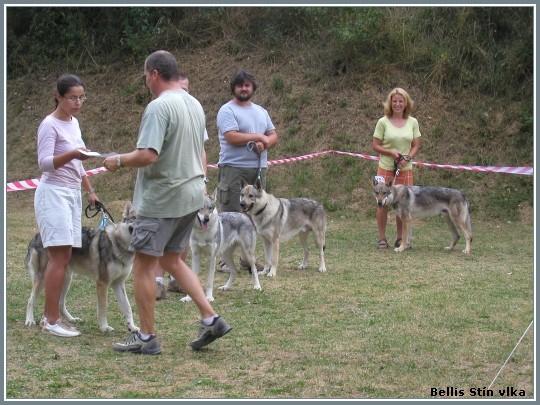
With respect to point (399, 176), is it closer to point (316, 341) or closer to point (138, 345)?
point (316, 341)

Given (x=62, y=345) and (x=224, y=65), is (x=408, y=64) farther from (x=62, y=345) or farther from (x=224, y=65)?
(x=62, y=345)

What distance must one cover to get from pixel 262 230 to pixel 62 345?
11.5ft

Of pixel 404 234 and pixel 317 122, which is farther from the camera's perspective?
pixel 317 122

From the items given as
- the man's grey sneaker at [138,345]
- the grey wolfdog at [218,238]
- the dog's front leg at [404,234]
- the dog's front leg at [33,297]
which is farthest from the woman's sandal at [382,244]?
the man's grey sneaker at [138,345]

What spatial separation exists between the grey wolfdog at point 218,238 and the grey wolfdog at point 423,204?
3274 mm

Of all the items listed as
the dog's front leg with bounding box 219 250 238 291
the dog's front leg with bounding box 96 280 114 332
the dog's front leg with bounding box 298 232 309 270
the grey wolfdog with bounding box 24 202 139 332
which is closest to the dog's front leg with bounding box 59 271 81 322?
the grey wolfdog with bounding box 24 202 139 332

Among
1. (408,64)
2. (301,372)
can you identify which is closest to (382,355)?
(301,372)

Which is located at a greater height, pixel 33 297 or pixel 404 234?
pixel 404 234

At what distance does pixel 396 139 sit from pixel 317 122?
236 inches

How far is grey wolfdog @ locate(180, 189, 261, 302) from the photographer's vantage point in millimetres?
7727

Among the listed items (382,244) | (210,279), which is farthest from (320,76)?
(210,279)

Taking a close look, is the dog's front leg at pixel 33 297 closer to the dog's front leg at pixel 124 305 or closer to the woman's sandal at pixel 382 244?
the dog's front leg at pixel 124 305

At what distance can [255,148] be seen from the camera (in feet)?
28.0

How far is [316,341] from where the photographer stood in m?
6.06
